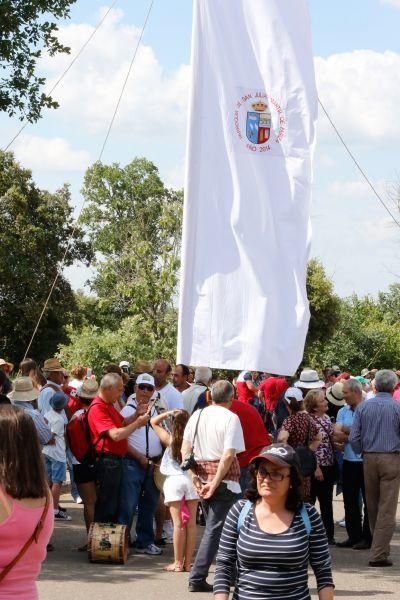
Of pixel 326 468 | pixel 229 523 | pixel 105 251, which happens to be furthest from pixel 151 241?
pixel 229 523

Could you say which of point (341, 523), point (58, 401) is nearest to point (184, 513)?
point (58, 401)

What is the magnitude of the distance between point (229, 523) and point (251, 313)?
303cm

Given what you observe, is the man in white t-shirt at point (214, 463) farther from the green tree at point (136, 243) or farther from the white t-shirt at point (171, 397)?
the green tree at point (136, 243)

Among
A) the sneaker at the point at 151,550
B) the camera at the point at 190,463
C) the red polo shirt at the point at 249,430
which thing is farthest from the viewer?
the sneaker at the point at 151,550

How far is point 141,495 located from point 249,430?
7.05 ft

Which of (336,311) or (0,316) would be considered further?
(336,311)

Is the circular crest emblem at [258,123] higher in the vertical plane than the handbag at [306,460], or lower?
higher

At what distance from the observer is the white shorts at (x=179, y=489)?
Result: 1113 cm

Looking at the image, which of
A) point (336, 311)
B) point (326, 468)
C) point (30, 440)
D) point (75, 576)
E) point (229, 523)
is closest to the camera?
point (30, 440)

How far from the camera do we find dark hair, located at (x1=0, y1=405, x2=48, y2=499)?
14.4 feet

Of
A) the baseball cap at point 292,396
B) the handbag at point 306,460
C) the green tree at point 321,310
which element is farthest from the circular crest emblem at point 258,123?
the green tree at point 321,310

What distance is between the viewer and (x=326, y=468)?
13250 mm

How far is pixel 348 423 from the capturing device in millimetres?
14148

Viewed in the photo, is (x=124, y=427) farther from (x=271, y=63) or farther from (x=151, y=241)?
(x=151, y=241)
